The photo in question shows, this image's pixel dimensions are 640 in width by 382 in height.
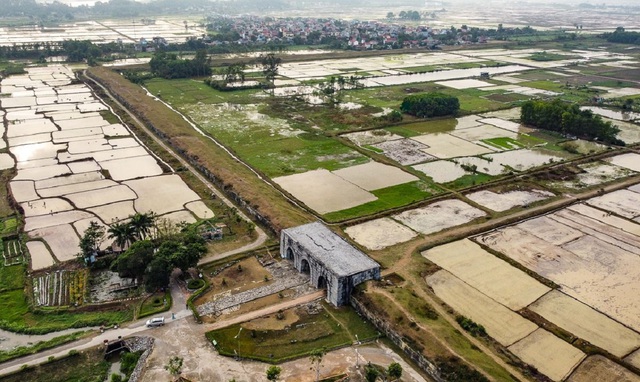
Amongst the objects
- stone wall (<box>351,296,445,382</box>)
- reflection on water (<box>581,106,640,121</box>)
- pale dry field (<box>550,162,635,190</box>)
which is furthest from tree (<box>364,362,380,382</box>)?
reflection on water (<box>581,106,640,121</box>)

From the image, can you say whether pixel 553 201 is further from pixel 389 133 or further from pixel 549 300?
pixel 389 133

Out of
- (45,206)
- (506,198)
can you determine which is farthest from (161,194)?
(506,198)

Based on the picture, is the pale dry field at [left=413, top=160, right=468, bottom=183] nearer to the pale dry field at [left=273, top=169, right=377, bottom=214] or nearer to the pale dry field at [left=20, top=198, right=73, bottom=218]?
the pale dry field at [left=273, top=169, right=377, bottom=214]

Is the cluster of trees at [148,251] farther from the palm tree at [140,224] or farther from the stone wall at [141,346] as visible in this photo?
the stone wall at [141,346]

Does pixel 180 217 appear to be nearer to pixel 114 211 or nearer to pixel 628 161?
pixel 114 211

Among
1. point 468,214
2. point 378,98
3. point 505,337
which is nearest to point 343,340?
point 505,337
